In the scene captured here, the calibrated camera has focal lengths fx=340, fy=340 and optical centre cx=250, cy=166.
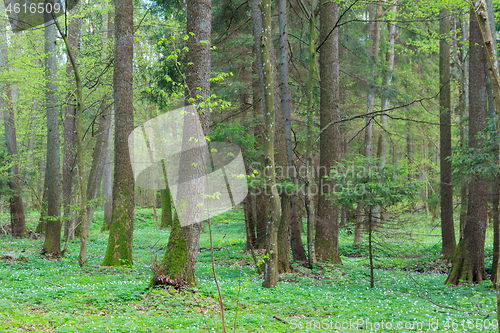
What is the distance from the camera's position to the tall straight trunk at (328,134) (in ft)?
33.1

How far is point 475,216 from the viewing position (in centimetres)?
791

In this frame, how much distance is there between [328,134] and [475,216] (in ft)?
13.9

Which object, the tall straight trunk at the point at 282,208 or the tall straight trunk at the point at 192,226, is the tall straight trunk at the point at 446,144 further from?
the tall straight trunk at the point at 192,226

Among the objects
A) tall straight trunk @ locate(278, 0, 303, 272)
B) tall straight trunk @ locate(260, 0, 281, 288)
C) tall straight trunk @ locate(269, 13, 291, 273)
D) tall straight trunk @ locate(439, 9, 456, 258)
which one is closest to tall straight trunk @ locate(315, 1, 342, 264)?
tall straight trunk @ locate(278, 0, 303, 272)

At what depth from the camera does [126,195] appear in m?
8.21

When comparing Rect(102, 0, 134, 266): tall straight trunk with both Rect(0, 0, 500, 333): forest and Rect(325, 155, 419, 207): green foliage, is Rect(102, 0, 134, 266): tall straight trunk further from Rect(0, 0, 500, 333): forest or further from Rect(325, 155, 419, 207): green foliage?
Rect(325, 155, 419, 207): green foliage

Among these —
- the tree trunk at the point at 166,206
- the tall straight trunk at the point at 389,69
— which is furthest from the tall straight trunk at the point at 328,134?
the tree trunk at the point at 166,206

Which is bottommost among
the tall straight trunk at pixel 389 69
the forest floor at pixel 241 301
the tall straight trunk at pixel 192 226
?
the forest floor at pixel 241 301

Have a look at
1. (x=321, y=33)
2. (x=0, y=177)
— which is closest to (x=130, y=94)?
(x=321, y=33)

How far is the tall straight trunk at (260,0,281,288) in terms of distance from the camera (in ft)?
21.8

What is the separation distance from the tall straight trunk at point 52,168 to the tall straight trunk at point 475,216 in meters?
10.8

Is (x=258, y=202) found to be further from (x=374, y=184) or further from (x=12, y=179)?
(x=12, y=179)

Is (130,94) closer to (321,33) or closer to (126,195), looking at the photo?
(126,195)

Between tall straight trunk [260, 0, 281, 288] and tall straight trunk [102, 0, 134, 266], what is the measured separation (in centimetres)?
356
